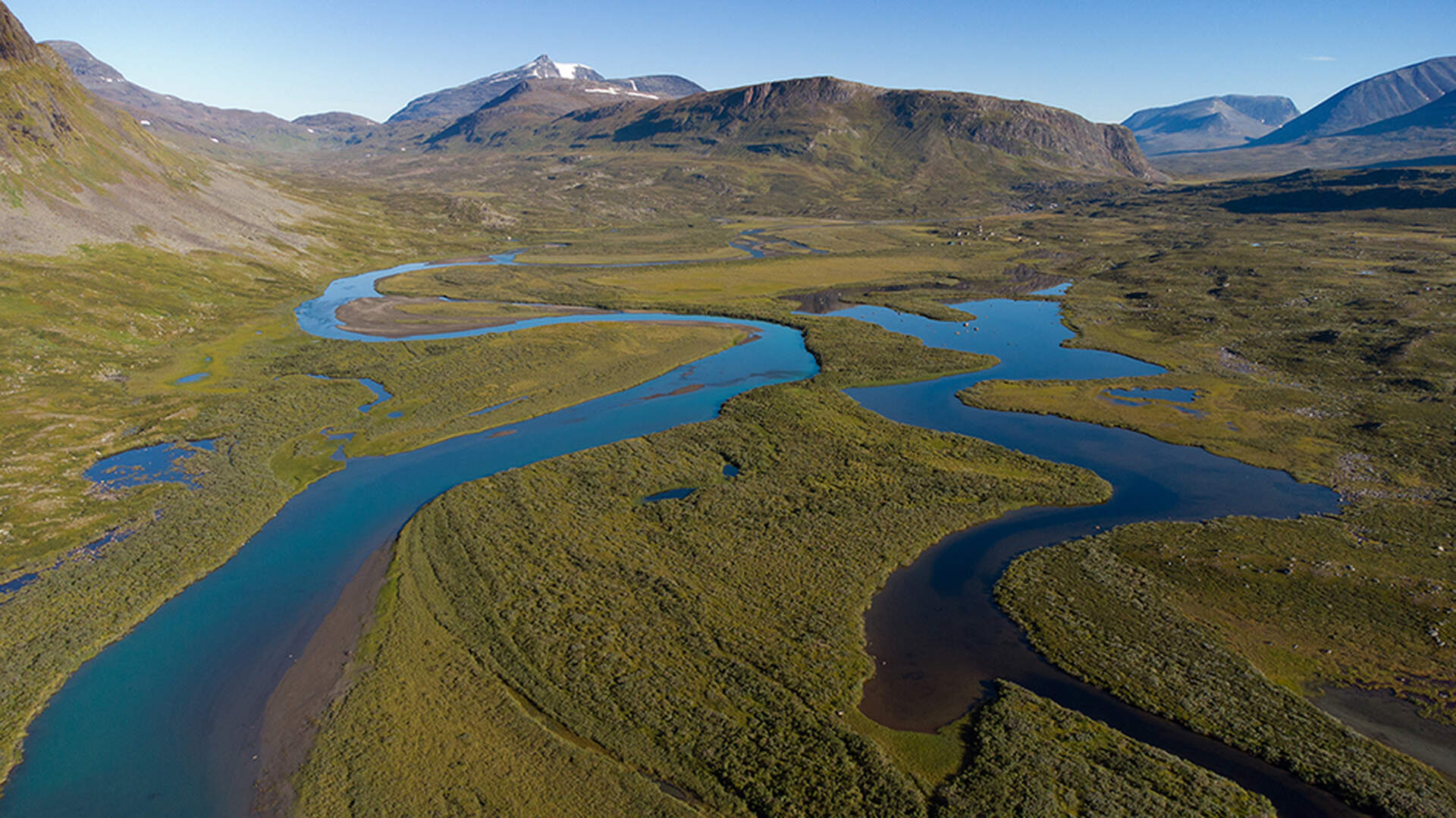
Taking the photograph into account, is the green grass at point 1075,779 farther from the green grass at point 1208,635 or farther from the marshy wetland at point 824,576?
the green grass at point 1208,635

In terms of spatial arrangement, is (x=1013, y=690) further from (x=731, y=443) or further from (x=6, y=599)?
(x=6, y=599)

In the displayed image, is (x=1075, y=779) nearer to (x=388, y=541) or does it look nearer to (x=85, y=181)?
(x=388, y=541)

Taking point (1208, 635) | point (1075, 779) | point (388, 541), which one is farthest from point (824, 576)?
point (388, 541)

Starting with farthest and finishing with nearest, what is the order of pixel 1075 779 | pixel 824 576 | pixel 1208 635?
pixel 824 576 < pixel 1208 635 < pixel 1075 779

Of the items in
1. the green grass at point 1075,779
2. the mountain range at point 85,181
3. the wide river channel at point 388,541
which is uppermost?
the mountain range at point 85,181

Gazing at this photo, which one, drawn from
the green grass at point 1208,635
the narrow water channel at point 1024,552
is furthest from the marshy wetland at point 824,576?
the narrow water channel at point 1024,552

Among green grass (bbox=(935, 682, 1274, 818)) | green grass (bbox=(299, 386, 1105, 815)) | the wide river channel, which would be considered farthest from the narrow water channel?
green grass (bbox=(299, 386, 1105, 815))

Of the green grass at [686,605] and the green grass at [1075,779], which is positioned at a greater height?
the green grass at [686,605]

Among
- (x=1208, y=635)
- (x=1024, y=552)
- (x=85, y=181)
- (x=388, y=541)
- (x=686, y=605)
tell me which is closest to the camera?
(x=1208, y=635)

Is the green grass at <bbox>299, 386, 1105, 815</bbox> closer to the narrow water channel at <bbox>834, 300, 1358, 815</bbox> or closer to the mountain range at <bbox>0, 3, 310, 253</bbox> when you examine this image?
the narrow water channel at <bbox>834, 300, 1358, 815</bbox>

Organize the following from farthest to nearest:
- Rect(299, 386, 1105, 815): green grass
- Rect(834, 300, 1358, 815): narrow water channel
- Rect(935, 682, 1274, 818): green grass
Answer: Rect(834, 300, 1358, 815): narrow water channel → Rect(299, 386, 1105, 815): green grass → Rect(935, 682, 1274, 818): green grass
